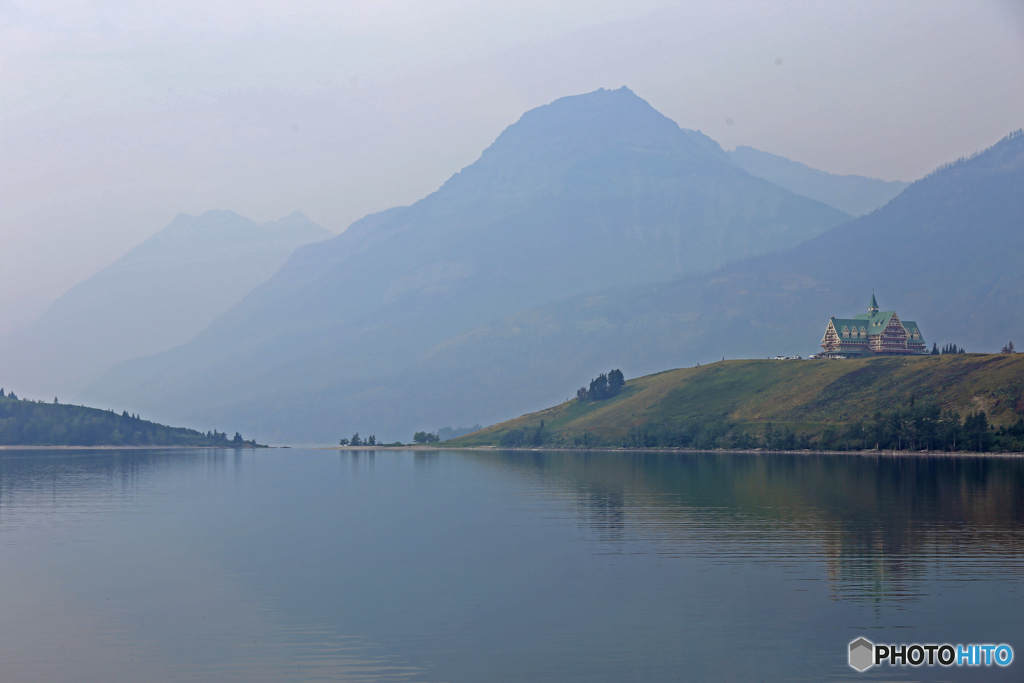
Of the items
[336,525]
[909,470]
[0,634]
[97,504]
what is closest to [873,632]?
[0,634]

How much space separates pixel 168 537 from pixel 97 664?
47.7 metres

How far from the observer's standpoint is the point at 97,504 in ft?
425

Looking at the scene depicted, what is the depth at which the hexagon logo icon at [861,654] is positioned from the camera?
4578 cm

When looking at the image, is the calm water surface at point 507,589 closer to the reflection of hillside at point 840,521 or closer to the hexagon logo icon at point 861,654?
the reflection of hillside at point 840,521

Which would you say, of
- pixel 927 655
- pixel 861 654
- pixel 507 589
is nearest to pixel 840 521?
pixel 507 589

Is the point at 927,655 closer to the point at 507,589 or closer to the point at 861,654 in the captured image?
the point at 861,654

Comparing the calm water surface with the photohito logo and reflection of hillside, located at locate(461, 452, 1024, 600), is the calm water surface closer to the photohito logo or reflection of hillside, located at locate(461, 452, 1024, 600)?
reflection of hillside, located at locate(461, 452, 1024, 600)

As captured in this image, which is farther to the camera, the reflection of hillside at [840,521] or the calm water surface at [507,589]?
the reflection of hillside at [840,521]

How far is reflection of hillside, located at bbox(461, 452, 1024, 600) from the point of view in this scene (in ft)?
232

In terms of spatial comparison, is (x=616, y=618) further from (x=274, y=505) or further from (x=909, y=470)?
(x=909, y=470)

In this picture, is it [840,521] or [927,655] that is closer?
[927,655]

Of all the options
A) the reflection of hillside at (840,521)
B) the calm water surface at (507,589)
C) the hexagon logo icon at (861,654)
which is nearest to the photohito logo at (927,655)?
the hexagon logo icon at (861,654)

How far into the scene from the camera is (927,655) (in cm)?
4688

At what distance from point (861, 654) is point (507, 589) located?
25777mm
